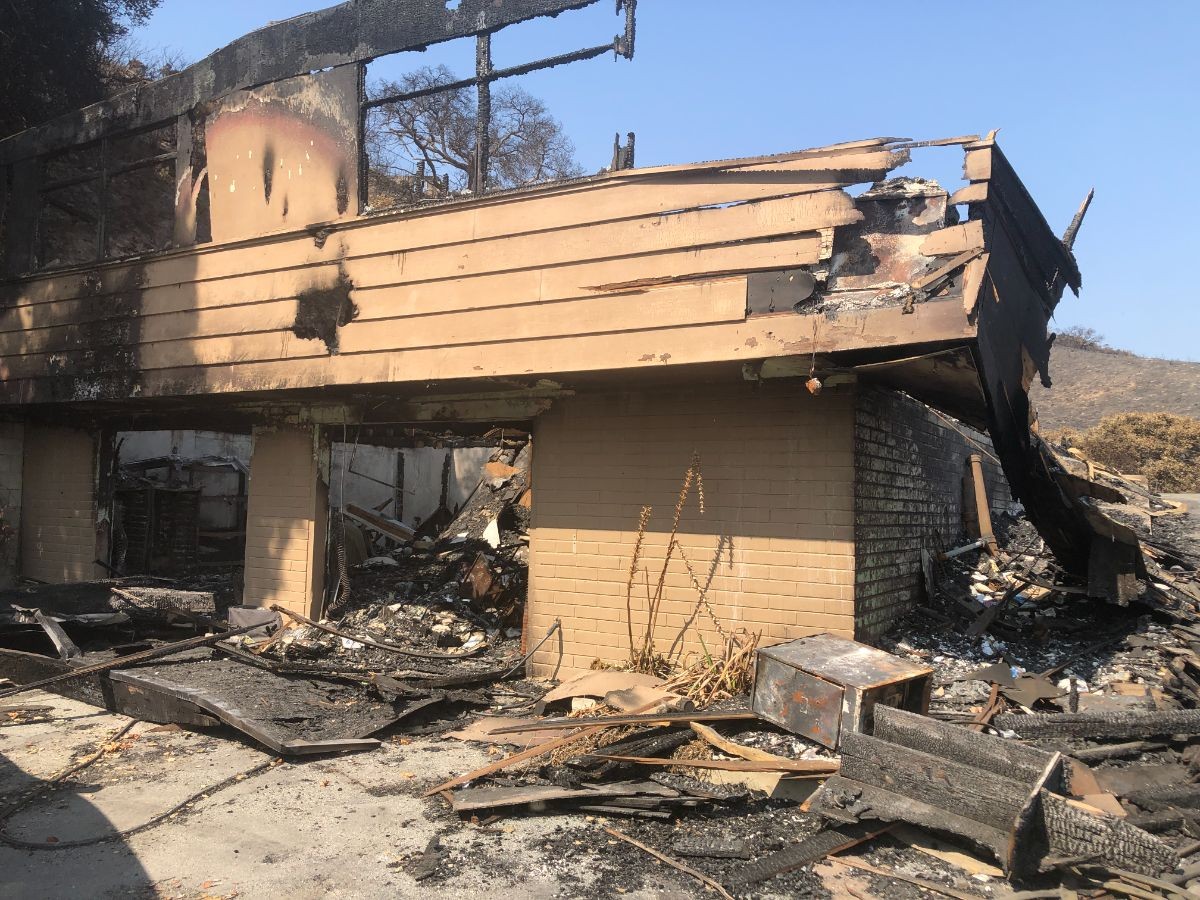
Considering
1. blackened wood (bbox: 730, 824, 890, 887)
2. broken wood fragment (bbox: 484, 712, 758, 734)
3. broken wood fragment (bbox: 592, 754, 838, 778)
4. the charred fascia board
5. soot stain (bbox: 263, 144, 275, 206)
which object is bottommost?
blackened wood (bbox: 730, 824, 890, 887)

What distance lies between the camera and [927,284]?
5.29 m

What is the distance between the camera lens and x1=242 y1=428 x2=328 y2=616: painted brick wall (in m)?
9.12

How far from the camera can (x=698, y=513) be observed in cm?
699

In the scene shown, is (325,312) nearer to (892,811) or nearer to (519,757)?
(519,757)

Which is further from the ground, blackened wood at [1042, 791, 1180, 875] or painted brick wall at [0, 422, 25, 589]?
painted brick wall at [0, 422, 25, 589]

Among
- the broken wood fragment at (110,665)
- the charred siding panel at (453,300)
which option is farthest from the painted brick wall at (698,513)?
the broken wood fragment at (110,665)

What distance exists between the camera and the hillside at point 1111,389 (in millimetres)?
35938

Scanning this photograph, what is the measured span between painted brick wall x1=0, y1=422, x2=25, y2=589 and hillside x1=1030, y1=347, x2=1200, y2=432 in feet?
114

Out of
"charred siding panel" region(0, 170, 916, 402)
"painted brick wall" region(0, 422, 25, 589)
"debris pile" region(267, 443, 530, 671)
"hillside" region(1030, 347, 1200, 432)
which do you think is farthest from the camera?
"hillside" region(1030, 347, 1200, 432)

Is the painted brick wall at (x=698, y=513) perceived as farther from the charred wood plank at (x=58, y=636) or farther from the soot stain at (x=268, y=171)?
the charred wood plank at (x=58, y=636)

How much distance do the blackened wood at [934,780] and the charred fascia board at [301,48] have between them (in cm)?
662

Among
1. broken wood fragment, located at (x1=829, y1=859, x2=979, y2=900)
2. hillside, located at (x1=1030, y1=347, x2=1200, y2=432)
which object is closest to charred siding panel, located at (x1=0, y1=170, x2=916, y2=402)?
broken wood fragment, located at (x1=829, y1=859, x2=979, y2=900)

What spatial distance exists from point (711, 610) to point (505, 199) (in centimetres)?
407

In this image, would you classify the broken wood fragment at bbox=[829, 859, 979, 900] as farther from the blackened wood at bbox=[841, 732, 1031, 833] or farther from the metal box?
the metal box
